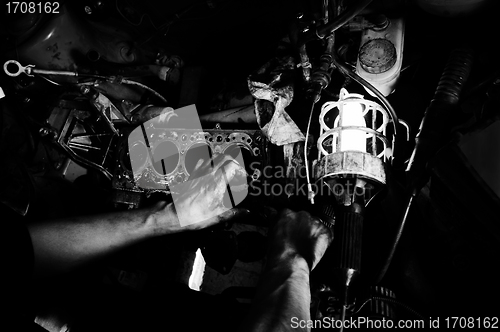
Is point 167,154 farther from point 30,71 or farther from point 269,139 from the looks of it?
point 30,71

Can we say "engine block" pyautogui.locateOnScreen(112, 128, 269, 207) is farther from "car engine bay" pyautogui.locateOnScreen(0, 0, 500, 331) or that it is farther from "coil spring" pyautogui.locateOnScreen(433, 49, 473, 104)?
"coil spring" pyautogui.locateOnScreen(433, 49, 473, 104)

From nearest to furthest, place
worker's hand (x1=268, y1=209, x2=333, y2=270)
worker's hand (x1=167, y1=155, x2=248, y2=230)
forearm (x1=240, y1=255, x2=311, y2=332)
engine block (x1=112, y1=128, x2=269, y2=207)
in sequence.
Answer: forearm (x1=240, y1=255, x2=311, y2=332), worker's hand (x1=268, y1=209, x2=333, y2=270), worker's hand (x1=167, y1=155, x2=248, y2=230), engine block (x1=112, y1=128, x2=269, y2=207)

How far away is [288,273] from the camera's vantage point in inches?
55.7

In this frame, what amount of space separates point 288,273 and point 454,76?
3.82 ft

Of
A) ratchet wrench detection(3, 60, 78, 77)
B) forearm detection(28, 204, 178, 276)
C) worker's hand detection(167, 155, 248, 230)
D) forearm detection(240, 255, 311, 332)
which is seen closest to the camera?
forearm detection(240, 255, 311, 332)

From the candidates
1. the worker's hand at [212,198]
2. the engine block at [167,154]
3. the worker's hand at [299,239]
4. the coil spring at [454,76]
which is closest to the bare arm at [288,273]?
the worker's hand at [299,239]

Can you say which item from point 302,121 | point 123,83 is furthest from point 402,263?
point 123,83

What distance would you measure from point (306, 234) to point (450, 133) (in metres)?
0.76

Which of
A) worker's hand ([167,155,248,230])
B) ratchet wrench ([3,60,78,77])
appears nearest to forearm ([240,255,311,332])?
worker's hand ([167,155,248,230])

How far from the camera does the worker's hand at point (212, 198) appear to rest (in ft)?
5.81

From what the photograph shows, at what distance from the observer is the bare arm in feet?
4.12

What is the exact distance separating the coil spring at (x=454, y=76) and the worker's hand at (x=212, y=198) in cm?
97

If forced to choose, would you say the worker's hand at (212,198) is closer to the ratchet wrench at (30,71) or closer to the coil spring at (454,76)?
the coil spring at (454,76)

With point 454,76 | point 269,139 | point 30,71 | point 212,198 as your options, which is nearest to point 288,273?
point 212,198
